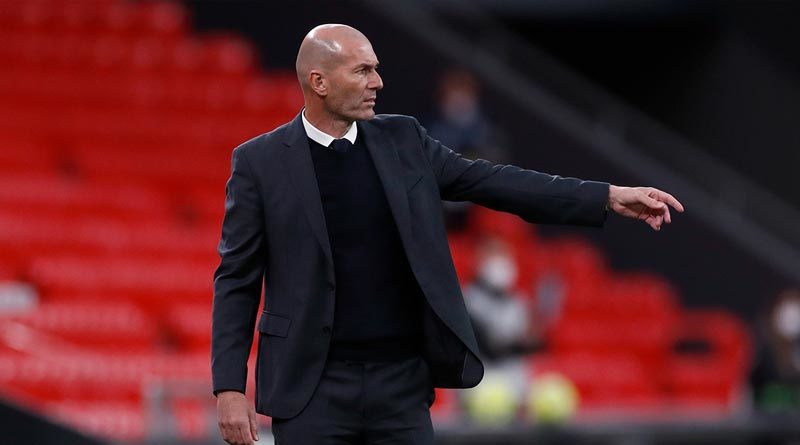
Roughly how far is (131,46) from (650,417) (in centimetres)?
574

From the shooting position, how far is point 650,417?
8.70 metres

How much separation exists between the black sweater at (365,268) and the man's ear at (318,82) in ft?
0.61

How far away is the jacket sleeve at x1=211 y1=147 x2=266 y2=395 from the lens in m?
3.66

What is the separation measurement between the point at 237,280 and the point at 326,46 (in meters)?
0.63

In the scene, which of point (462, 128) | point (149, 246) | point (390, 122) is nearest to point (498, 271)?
point (462, 128)

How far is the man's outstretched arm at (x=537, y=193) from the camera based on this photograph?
368cm

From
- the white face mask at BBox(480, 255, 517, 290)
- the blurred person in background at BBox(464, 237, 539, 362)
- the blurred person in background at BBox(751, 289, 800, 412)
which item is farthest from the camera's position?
the blurred person in background at BBox(751, 289, 800, 412)

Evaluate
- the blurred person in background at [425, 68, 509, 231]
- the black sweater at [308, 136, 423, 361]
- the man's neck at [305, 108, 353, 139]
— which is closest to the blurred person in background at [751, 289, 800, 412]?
the blurred person in background at [425, 68, 509, 231]

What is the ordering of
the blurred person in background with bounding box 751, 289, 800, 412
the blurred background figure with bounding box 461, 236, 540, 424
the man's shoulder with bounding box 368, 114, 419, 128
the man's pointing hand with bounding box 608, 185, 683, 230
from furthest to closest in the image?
the blurred person in background with bounding box 751, 289, 800, 412 < the blurred background figure with bounding box 461, 236, 540, 424 < the man's shoulder with bounding box 368, 114, 419, 128 < the man's pointing hand with bounding box 608, 185, 683, 230

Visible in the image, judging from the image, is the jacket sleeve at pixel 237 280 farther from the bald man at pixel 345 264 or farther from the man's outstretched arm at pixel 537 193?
the man's outstretched arm at pixel 537 193

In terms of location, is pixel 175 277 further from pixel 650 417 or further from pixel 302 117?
pixel 302 117

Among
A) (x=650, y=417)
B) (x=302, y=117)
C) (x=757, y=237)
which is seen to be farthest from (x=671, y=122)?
(x=302, y=117)

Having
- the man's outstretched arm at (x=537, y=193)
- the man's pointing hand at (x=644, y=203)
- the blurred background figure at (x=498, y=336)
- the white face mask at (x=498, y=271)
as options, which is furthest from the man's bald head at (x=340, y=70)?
the white face mask at (x=498, y=271)

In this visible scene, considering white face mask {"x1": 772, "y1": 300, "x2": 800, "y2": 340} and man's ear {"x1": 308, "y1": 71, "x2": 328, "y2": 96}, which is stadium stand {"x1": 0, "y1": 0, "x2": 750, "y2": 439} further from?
man's ear {"x1": 308, "y1": 71, "x2": 328, "y2": 96}
